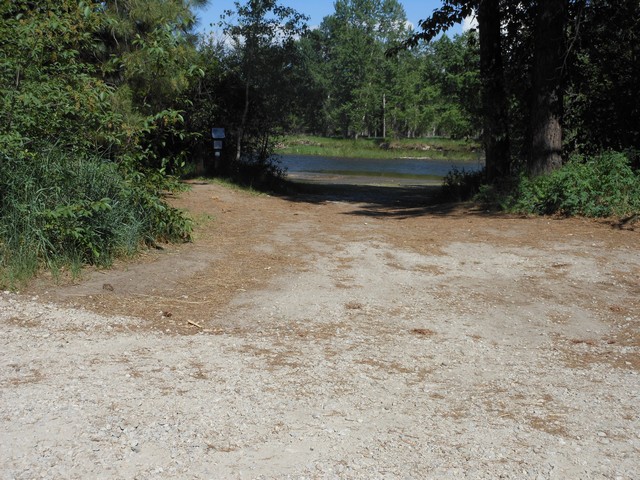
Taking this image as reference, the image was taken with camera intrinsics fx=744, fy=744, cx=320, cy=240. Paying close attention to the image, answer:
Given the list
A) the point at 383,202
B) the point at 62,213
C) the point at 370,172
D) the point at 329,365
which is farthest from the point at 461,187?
the point at 370,172

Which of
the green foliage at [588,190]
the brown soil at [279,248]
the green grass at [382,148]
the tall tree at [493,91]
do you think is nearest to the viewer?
the brown soil at [279,248]

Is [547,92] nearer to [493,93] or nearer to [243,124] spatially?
[493,93]

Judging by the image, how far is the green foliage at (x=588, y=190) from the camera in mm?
11641

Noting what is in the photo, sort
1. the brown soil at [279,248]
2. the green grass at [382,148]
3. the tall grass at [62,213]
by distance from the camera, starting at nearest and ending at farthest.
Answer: the brown soil at [279,248] < the tall grass at [62,213] < the green grass at [382,148]

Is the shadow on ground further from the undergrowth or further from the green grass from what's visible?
the green grass

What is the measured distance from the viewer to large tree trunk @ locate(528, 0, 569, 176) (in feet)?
44.6

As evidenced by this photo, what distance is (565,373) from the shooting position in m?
5.38

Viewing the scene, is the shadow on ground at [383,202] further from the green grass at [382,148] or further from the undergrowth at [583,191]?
the green grass at [382,148]

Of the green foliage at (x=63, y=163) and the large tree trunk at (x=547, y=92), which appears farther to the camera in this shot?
the large tree trunk at (x=547, y=92)

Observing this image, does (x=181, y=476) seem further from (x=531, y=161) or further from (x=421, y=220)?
(x=531, y=161)

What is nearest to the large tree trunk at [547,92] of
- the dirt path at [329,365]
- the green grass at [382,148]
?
the dirt path at [329,365]

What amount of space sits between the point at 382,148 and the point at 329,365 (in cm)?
7014

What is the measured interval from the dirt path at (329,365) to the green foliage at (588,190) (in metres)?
2.10

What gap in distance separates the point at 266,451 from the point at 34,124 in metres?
5.31
